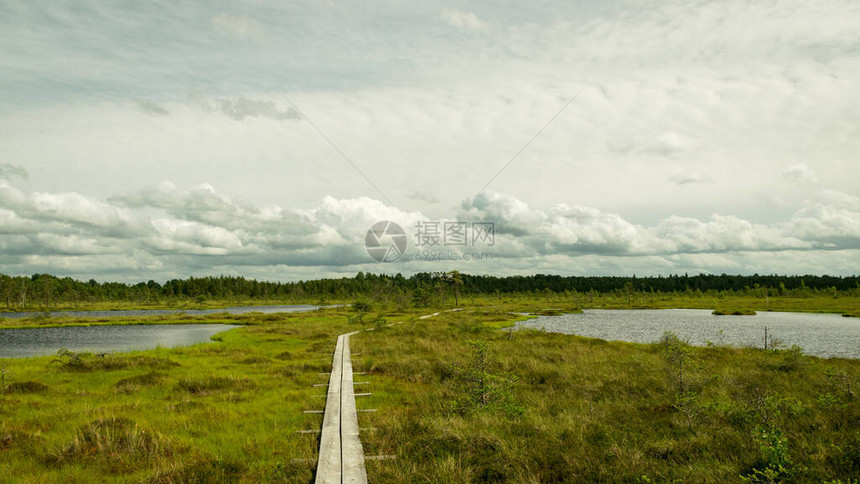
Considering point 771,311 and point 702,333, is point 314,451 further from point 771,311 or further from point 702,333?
point 771,311

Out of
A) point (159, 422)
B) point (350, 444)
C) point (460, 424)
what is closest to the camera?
point (350, 444)

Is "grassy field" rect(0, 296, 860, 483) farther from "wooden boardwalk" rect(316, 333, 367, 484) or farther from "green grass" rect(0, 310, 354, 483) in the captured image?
"wooden boardwalk" rect(316, 333, 367, 484)

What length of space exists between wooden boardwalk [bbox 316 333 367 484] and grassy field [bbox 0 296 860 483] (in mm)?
299

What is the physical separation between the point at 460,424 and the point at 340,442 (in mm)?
2910

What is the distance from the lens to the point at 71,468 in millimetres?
9656

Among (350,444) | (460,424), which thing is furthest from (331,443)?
(460,424)

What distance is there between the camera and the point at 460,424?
10656mm

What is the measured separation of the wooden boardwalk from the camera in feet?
27.7

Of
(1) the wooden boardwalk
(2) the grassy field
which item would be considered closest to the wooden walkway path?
(1) the wooden boardwalk

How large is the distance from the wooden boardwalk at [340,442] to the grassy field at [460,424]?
0.98 feet

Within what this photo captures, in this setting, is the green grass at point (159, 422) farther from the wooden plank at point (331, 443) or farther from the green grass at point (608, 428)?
the green grass at point (608, 428)

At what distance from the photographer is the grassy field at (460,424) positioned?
330 inches

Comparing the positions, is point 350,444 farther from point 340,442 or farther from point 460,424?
point 460,424

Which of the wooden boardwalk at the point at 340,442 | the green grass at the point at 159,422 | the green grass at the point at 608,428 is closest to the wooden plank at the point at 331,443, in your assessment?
the wooden boardwalk at the point at 340,442
